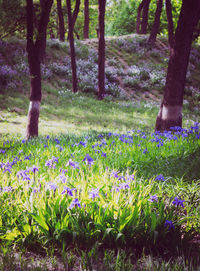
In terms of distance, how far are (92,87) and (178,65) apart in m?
12.8

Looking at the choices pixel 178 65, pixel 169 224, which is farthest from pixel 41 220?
pixel 178 65

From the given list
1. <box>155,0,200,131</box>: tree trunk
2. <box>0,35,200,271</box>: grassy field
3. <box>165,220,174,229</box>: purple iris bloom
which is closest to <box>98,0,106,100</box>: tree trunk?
<box>0,35,200,271</box>: grassy field

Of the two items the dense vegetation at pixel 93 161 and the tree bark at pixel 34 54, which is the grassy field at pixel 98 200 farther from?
the tree bark at pixel 34 54

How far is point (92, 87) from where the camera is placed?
20.5 m

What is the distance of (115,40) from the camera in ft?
99.6

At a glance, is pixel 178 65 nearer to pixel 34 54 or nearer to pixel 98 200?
pixel 34 54

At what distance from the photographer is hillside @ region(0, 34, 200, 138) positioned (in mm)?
13492

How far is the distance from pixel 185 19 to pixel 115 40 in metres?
23.8

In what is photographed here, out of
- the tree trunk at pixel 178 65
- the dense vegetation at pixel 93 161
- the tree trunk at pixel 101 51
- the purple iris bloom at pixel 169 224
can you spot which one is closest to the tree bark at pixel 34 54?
the dense vegetation at pixel 93 161

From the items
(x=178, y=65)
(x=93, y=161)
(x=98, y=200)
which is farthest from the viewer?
(x=178, y=65)

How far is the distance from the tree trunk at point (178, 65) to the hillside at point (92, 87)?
384cm

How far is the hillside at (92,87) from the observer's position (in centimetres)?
1349

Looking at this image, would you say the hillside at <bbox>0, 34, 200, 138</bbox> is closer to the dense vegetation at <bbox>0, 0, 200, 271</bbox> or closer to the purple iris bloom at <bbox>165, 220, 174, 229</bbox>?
the dense vegetation at <bbox>0, 0, 200, 271</bbox>

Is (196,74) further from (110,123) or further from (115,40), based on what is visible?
(110,123)
